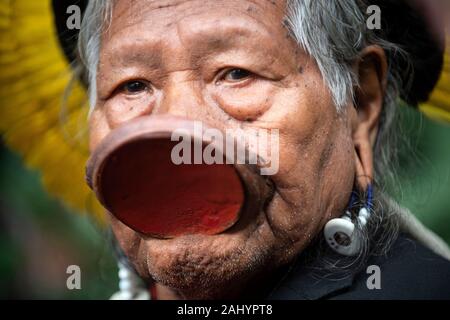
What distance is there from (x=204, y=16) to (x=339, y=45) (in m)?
0.32

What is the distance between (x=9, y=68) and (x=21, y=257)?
41.3 inches

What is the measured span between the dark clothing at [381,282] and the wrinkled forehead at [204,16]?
523 millimetres

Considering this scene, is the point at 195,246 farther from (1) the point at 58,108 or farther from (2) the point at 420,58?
(1) the point at 58,108

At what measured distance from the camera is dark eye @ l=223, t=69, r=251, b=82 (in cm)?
142

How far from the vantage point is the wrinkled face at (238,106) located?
1352 mm

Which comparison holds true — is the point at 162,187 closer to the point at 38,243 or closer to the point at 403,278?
the point at 403,278

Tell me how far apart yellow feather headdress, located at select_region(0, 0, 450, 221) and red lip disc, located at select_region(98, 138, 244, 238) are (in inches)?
35.1

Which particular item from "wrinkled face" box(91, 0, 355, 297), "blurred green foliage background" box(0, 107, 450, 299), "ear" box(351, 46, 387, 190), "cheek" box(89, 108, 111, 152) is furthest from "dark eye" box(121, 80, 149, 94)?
"blurred green foliage background" box(0, 107, 450, 299)

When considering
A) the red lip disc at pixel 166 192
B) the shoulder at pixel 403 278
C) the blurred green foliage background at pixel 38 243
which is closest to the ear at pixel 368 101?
the shoulder at pixel 403 278

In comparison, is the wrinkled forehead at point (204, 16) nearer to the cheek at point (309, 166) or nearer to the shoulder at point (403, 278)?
the cheek at point (309, 166)

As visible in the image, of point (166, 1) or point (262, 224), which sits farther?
point (166, 1)

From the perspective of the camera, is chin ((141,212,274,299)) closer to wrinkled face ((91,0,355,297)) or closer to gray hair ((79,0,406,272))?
wrinkled face ((91,0,355,297))
